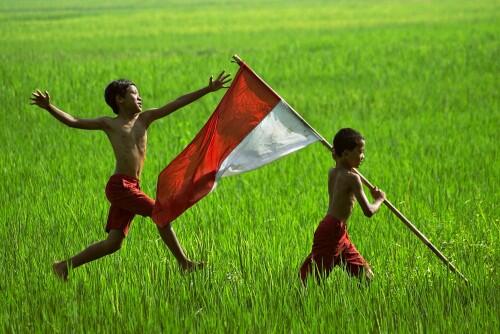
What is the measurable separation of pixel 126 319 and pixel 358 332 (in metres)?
0.99

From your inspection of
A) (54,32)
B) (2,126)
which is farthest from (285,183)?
(54,32)

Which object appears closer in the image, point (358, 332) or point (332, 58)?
point (358, 332)

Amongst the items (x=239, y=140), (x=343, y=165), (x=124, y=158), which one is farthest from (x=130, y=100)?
(x=343, y=165)

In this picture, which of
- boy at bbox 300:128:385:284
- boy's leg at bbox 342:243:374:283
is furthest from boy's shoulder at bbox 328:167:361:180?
boy's leg at bbox 342:243:374:283

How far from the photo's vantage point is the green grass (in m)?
4.36

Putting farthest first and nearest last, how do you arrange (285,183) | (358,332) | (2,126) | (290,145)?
(2,126), (285,183), (290,145), (358,332)

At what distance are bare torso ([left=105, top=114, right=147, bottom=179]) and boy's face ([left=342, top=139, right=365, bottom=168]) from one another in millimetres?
1093

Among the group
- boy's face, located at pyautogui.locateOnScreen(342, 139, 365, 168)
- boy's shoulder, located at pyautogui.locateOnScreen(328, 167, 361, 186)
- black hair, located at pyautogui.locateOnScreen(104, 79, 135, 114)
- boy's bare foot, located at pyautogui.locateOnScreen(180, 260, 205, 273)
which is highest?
black hair, located at pyautogui.locateOnScreen(104, 79, 135, 114)

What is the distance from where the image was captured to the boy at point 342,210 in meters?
4.52

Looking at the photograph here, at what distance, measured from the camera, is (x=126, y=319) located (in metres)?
4.34

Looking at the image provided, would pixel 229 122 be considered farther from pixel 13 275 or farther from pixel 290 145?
pixel 13 275

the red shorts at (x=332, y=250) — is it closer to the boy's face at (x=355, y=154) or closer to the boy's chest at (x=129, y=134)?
the boy's face at (x=355, y=154)

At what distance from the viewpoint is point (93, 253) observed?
16.6 ft

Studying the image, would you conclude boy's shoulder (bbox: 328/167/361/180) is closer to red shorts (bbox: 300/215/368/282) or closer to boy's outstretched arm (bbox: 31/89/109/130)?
red shorts (bbox: 300/215/368/282)
